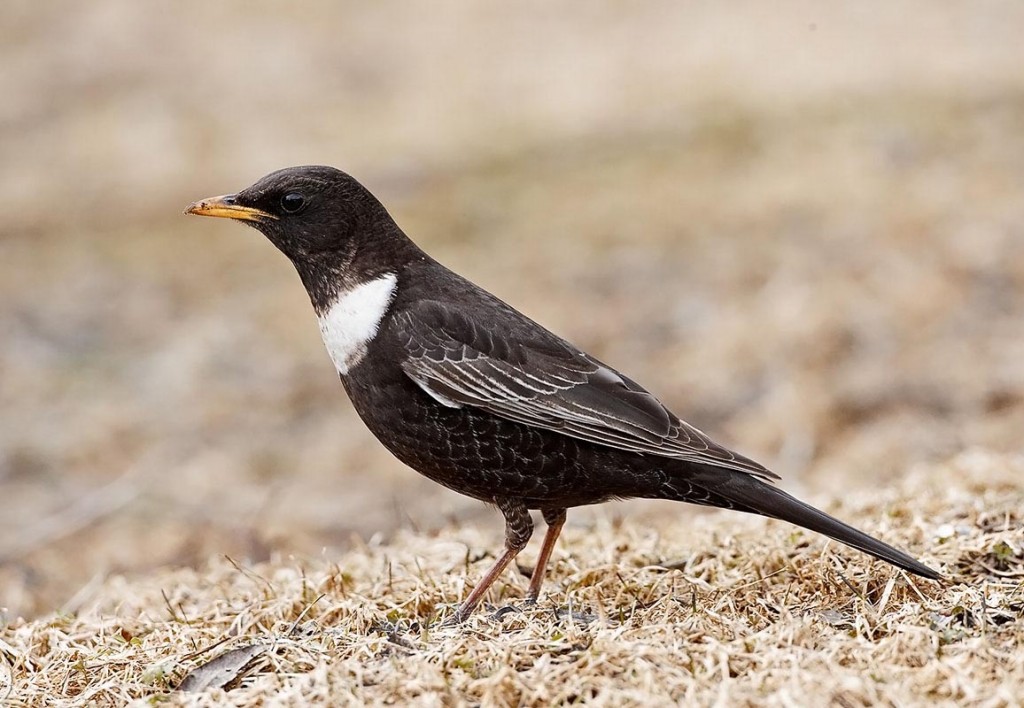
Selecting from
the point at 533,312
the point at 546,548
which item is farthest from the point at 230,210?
the point at 533,312

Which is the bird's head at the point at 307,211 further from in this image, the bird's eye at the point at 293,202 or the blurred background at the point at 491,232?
the blurred background at the point at 491,232

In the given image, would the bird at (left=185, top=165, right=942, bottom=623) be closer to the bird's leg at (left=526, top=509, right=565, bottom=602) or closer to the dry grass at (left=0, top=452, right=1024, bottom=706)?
the bird's leg at (left=526, top=509, right=565, bottom=602)

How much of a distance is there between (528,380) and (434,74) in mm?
11599

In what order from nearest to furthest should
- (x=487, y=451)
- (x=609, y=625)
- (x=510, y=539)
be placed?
(x=609, y=625) → (x=487, y=451) → (x=510, y=539)

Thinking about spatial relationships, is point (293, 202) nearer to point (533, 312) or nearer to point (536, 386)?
point (536, 386)

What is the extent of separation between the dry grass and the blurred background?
3.26 feet

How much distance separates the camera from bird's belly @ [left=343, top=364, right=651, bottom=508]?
4.50 m

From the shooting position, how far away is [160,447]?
345 inches

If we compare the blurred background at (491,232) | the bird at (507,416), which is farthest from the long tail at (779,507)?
the blurred background at (491,232)

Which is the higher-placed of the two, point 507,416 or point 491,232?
point 491,232

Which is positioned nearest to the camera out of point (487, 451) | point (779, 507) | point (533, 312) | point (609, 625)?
point (609, 625)

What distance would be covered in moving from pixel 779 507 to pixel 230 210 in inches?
93.2

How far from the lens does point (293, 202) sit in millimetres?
4871

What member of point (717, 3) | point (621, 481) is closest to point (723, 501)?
point (621, 481)
